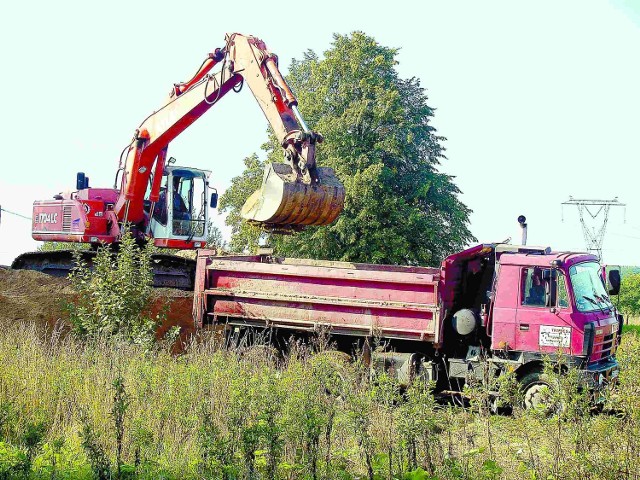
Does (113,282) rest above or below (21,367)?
above

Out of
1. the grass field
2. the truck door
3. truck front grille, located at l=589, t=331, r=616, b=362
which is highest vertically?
the truck door

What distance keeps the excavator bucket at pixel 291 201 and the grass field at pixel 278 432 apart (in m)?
4.46

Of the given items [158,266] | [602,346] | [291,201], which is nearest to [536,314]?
[602,346]

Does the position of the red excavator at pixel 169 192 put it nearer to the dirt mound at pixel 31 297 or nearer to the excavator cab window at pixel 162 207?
the excavator cab window at pixel 162 207

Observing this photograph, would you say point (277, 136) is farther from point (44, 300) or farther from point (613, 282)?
point (613, 282)

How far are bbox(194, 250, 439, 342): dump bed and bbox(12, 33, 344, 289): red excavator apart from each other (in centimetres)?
103

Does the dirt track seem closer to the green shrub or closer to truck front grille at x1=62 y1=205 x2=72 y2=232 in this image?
the green shrub

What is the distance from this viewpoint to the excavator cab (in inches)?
731

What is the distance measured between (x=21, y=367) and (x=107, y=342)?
7.35 feet

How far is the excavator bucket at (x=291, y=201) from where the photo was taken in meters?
12.9

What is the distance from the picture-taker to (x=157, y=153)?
1806 cm

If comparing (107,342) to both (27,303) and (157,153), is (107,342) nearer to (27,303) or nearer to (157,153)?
(27,303)

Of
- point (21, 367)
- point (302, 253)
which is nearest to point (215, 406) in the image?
point (21, 367)

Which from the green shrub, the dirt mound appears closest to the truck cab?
the green shrub
